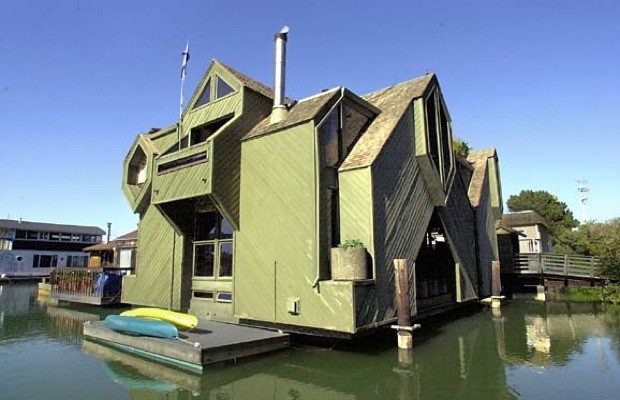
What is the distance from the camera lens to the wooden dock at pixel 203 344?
31.1ft

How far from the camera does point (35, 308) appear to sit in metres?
21.8

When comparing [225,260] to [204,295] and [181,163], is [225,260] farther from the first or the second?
[181,163]

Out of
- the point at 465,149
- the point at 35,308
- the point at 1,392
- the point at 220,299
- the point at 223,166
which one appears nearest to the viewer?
the point at 1,392

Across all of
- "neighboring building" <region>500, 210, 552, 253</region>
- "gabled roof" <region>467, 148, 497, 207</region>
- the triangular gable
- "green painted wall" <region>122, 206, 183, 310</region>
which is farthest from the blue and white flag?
"neighboring building" <region>500, 210, 552, 253</region>

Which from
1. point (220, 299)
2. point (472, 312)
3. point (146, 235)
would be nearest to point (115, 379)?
point (220, 299)

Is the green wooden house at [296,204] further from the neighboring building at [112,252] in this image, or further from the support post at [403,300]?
the neighboring building at [112,252]

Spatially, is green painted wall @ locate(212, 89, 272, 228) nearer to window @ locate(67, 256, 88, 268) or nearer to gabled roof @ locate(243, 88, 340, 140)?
gabled roof @ locate(243, 88, 340, 140)

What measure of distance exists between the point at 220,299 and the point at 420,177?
27.4ft

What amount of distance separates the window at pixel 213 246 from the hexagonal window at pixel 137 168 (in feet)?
17.6

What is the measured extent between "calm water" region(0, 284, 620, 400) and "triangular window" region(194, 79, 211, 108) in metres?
9.33

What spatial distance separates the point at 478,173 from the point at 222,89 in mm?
14514

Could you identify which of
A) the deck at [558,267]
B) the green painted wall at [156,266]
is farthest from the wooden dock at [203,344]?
the deck at [558,267]

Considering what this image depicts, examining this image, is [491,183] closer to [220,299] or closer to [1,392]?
[220,299]

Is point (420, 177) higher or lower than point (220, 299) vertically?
higher
